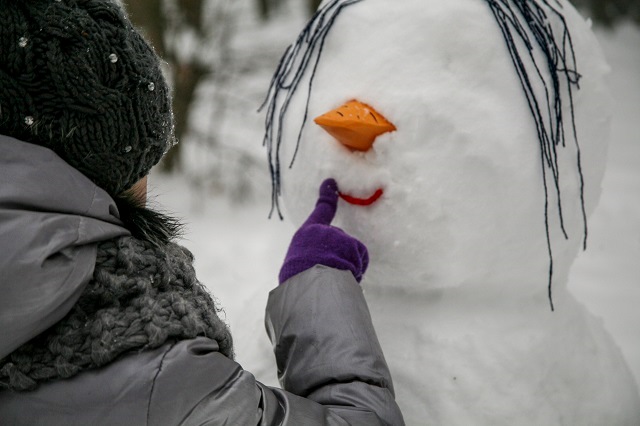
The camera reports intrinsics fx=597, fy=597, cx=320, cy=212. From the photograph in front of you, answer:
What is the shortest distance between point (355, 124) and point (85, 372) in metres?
0.67

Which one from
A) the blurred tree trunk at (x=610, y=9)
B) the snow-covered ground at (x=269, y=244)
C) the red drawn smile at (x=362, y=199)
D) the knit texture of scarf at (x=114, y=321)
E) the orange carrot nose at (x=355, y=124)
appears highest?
the blurred tree trunk at (x=610, y=9)

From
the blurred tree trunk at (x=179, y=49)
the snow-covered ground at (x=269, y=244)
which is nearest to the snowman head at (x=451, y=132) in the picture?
the snow-covered ground at (x=269, y=244)

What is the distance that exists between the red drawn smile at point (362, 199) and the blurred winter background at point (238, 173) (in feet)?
3.89

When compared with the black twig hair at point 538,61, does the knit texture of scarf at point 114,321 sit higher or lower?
lower

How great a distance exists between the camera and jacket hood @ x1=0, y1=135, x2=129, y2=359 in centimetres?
73

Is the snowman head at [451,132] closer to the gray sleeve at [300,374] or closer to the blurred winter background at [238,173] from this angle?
the gray sleeve at [300,374]

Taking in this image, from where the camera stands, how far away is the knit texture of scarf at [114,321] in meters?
0.80

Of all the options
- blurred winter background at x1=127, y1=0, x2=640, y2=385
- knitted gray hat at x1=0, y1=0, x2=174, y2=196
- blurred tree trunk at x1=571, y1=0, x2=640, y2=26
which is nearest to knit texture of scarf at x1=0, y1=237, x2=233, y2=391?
knitted gray hat at x1=0, y1=0, x2=174, y2=196

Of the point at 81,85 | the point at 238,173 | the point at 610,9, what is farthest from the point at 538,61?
the point at 610,9

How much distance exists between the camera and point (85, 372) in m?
0.81

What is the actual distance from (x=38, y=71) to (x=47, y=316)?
0.32 metres

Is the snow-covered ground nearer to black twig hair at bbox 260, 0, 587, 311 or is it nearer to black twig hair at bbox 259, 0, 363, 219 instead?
black twig hair at bbox 259, 0, 363, 219

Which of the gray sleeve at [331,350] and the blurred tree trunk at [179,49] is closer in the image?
the gray sleeve at [331,350]

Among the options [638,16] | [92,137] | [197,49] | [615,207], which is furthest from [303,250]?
[638,16]
